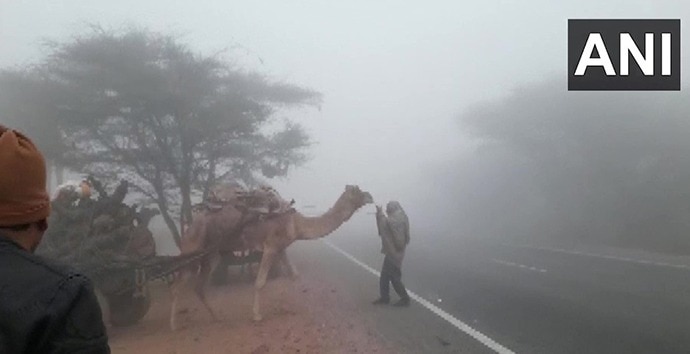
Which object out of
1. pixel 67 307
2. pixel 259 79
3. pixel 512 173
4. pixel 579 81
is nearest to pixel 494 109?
pixel 512 173

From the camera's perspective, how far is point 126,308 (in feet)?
33.5

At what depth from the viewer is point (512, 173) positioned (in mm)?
40094

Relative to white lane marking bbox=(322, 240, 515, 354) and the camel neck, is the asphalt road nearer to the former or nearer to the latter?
white lane marking bbox=(322, 240, 515, 354)

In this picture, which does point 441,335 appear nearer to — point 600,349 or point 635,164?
point 600,349

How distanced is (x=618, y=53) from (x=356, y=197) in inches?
660

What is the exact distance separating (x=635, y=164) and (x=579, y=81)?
5.56 m

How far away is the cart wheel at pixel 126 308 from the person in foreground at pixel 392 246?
13.1ft

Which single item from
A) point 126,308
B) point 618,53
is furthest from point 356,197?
point 618,53

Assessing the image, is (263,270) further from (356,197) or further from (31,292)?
(31,292)

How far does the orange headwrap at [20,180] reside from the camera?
6.33 feet

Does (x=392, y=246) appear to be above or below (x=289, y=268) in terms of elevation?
above

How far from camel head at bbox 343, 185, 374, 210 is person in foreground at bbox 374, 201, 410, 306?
2.11 ft

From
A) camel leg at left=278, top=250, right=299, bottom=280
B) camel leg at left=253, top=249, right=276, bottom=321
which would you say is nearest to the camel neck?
camel leg at left=253, top=249, right=276, bottom=321

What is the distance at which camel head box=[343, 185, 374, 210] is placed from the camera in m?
11.7
